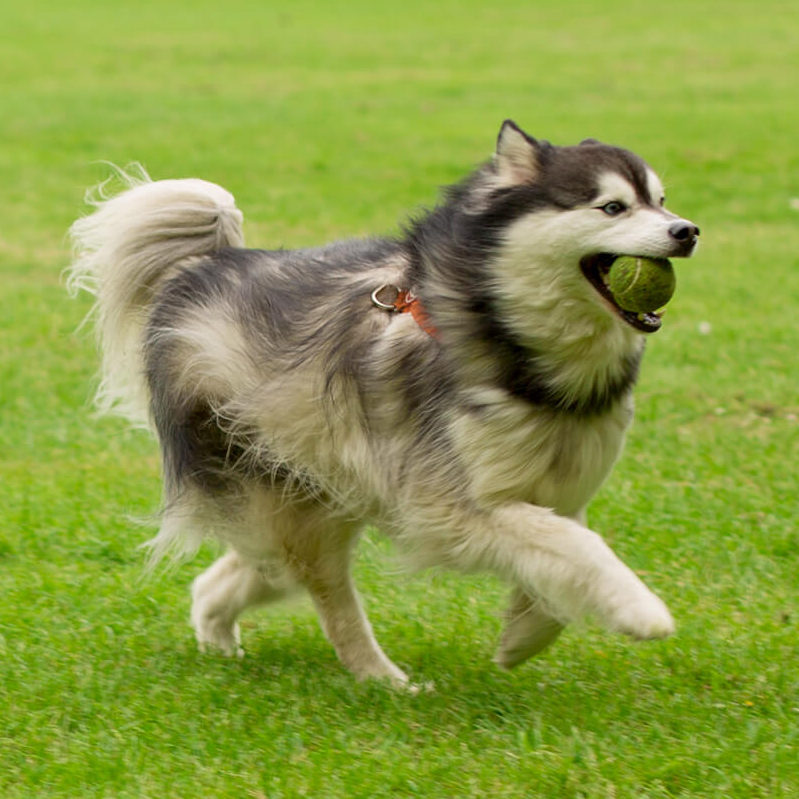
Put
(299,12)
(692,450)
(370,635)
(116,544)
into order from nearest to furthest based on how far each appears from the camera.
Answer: (370,635) → (116,544) → (692,450) → (299,12)

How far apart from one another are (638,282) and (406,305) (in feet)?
2.65

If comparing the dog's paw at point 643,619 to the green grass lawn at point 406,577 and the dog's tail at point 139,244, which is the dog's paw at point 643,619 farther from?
the dog's tail at point 139,244

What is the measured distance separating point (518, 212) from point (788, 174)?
36.9 ft

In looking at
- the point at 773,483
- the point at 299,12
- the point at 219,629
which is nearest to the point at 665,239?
the point at 219,629

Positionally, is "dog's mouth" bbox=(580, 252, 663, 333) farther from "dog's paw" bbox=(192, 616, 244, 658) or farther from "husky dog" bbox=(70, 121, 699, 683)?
"dog's paw" bbox=(192, 616, 244, 658)

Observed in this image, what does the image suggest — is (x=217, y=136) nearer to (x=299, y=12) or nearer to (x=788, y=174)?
(x=788, y=174)

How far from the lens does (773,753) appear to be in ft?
13.1

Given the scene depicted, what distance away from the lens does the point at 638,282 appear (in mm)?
4145

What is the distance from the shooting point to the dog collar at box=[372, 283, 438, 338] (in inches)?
177

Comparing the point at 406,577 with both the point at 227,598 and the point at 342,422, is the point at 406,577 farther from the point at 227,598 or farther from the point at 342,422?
the point at 227,598

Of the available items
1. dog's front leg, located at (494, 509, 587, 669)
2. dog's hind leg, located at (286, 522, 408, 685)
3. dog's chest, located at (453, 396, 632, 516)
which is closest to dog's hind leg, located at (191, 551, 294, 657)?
dog's hind leg, located at (286, 522, 408, 685)

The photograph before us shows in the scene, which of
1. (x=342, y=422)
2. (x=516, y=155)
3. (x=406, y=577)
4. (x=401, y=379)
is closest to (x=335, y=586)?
(x=406, y=577)

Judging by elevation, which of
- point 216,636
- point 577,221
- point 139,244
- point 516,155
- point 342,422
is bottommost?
point 216,636

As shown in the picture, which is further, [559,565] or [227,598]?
[227,598]
